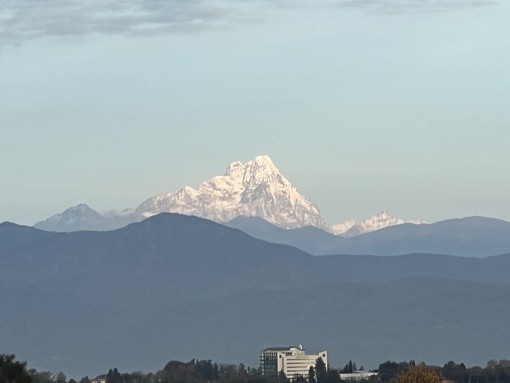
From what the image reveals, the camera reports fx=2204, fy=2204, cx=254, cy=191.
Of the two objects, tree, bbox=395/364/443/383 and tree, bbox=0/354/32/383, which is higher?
tree, bbox=0/354/32/383

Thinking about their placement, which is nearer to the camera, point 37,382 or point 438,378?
point 438,378

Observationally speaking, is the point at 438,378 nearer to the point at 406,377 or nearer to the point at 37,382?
the point at 406,377

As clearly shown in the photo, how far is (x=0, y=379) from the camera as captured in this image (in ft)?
332

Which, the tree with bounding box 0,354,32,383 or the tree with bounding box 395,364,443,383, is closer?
the tree with bounding box 395,364,443,383

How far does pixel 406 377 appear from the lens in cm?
9981

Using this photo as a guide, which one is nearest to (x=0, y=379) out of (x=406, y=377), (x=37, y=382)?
(x=406, y=377)

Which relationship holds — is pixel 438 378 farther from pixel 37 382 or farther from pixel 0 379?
pixel 37 382

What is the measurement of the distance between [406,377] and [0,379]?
1863 cm

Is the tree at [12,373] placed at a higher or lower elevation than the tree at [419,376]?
higher

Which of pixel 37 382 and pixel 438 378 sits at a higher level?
pixel 37 382

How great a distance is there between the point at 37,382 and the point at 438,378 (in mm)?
100445

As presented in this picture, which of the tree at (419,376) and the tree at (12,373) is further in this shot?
the tree at (12,373)

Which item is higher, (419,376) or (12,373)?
(12,373)

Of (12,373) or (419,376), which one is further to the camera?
(12,373)
